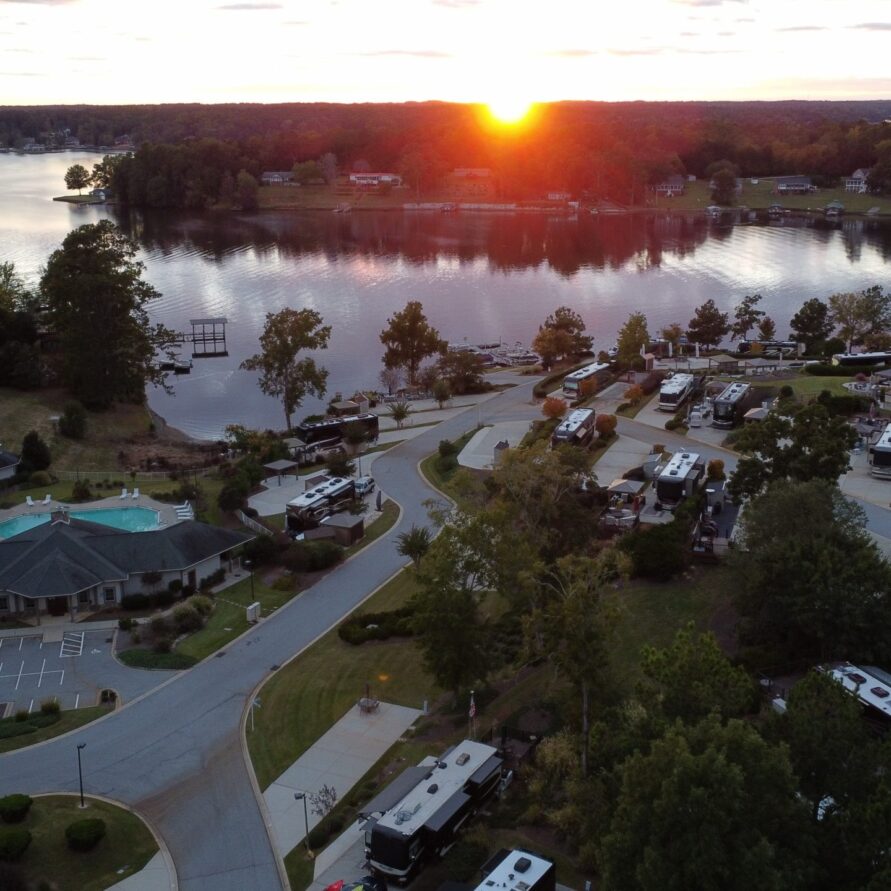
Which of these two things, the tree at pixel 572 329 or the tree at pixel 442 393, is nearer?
the tree at pixel 442 393

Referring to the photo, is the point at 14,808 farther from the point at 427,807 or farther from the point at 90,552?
the point at 90,552

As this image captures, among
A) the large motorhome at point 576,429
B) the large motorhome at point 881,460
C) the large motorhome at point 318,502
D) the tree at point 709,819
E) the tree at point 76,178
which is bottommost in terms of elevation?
the large motorhome at point 318,502

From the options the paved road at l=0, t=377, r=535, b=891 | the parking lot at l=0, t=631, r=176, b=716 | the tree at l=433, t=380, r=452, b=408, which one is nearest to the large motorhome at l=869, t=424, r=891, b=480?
the paved road at l=0, t=377, r=535, b=891

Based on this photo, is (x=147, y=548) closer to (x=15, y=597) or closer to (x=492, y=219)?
(x=15, y=597)

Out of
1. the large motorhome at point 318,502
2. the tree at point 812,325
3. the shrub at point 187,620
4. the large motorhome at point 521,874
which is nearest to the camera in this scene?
the large motorhome at point 521,874

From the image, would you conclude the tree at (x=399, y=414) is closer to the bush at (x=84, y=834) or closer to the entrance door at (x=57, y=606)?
the entrance door at (x=57, y=606)

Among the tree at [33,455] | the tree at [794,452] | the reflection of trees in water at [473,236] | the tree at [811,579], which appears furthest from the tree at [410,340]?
the reflection of trees in water at [473,236]

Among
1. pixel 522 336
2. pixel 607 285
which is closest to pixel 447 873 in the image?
pixel 522 336

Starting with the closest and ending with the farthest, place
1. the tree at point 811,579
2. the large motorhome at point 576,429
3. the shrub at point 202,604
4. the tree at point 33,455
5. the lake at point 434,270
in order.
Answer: the tree at point 811,579 → the shrub at point 202,604 → the large motorhome at point 576,429 → the tree at point 33,455 → the lake at point 434,270

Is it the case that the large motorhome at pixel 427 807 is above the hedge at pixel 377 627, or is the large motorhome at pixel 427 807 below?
above
